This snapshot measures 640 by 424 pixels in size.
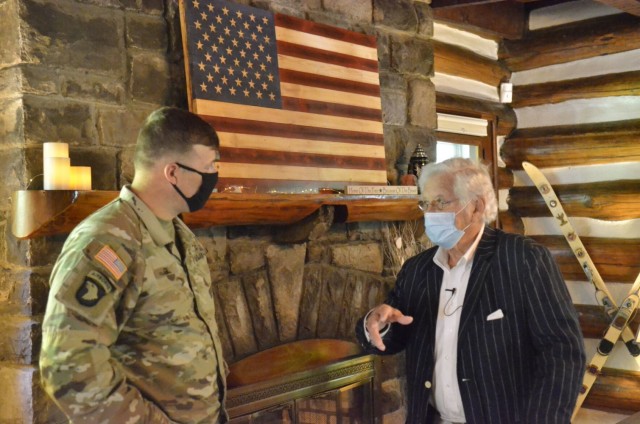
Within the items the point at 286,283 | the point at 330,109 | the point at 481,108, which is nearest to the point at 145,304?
the point at 286,283

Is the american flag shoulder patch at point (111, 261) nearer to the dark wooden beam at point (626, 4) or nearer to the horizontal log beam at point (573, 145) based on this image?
the dark wooden beam at point (626, 4)

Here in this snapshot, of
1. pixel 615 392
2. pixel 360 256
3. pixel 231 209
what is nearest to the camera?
pixel 231 209

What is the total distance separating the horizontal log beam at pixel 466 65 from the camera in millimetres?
4727

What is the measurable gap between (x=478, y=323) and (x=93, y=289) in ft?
3.97

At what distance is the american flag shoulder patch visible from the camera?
60.7 inches

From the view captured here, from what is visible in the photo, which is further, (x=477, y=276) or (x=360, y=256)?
(x=360, y=256)

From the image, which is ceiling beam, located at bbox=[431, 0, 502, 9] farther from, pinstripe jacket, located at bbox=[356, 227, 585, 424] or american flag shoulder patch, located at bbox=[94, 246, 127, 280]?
american flag shoulder patch, located at bbox=[94, 246, 127, 280]

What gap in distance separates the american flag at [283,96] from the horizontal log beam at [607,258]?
2424 mm

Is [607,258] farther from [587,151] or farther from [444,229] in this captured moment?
[444,229]

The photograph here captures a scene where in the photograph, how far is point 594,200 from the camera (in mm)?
4992

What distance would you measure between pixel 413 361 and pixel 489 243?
472 mm

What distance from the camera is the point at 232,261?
2.74 m

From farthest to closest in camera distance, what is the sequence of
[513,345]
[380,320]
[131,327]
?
[380,320]
[513,345]
[131,327]

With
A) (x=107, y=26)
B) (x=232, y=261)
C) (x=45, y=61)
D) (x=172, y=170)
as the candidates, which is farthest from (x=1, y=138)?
(x=232, y=261)
